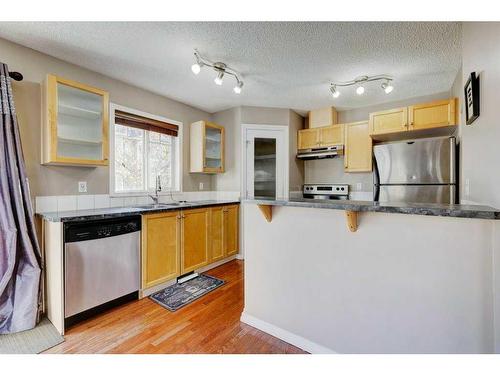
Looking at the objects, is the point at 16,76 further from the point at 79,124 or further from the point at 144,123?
the point at 144,123

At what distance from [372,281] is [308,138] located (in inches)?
118

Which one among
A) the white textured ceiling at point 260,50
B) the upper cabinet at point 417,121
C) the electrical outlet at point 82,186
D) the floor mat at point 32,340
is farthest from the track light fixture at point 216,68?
the floor mat at point 32,340

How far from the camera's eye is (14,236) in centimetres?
182

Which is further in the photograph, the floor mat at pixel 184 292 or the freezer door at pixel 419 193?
the freezer door at pixel 419 193

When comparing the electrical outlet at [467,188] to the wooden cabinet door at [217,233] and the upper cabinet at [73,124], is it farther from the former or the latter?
the upper cabinet at [73,124]

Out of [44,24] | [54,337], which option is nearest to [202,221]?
[54,337]

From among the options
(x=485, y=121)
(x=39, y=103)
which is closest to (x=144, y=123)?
(x=39, y=103)

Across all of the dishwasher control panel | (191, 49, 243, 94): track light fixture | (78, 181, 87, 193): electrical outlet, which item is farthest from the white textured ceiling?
the dishwasher control panel

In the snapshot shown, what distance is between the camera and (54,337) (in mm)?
1777

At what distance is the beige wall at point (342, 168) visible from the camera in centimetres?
364

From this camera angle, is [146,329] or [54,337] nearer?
[54,337]

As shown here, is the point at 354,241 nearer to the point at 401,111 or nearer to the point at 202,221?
the point at 202,221
